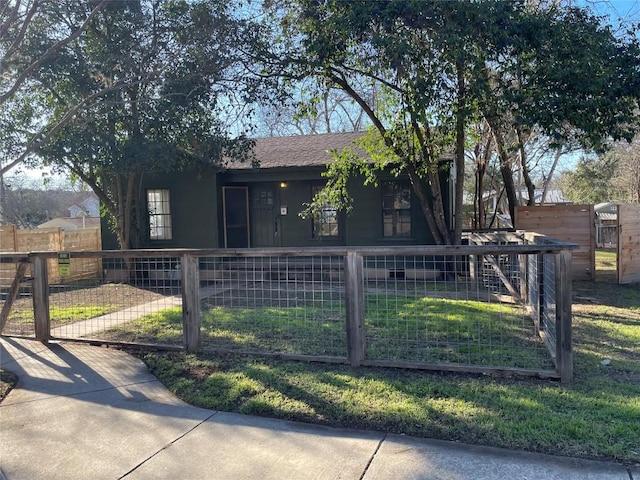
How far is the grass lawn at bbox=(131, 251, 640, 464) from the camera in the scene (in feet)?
11.0

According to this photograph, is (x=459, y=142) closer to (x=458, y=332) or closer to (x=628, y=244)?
(x=628, y=244)

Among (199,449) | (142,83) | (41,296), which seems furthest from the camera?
(142,83)

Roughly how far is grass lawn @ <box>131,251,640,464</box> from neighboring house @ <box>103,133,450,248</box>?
24.5 ft

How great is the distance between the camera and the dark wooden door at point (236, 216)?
13.5 metres

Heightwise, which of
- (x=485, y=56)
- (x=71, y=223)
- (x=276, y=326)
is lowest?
(x=276, y=326)

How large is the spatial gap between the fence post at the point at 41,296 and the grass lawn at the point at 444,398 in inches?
65.8

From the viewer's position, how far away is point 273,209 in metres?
14.0

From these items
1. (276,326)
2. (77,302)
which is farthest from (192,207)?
(276,326)

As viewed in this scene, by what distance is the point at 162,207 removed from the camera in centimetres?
1365

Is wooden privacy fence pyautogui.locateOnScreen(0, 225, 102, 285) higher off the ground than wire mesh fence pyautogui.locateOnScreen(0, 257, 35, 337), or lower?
higher

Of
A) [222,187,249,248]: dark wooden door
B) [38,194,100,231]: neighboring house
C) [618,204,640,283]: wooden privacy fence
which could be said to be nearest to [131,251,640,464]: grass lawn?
[618,204,640,283]: wooden privacy fence

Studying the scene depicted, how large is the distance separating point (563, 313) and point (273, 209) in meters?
10.4

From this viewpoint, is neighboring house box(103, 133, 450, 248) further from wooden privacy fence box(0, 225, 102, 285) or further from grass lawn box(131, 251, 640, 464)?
grass lawn box(131, 251, 640, 464)

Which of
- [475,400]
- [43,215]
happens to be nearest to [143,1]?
[475,400]
